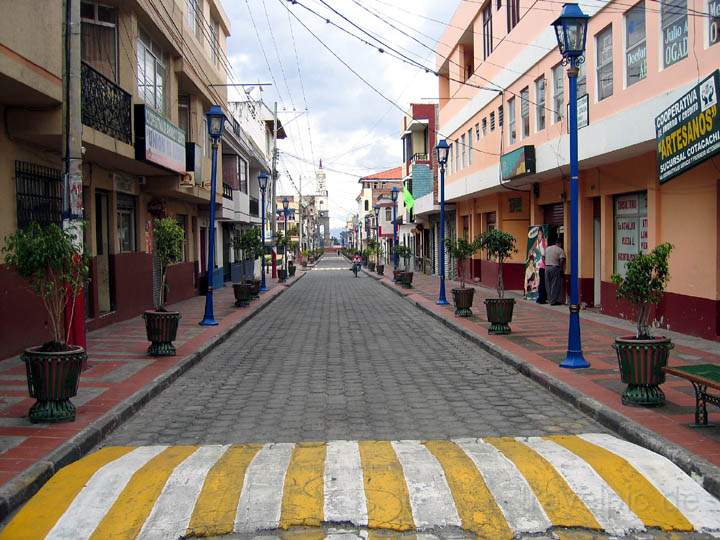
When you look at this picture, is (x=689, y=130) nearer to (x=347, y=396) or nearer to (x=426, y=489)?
(x=347, y=396)

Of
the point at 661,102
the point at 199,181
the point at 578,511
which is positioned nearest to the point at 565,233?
the point at 661,102

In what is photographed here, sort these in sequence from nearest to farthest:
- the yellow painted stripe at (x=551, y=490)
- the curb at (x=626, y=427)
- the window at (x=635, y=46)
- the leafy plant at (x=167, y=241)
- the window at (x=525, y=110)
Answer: the yellow painted stripe at (x=551, y=490) → the curb at (x=626, y=427) → the leafy plant at (x=167, y=241) → the window at (x=635, y=46) → the window at (x=525, y=110)

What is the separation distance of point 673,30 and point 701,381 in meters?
7.74

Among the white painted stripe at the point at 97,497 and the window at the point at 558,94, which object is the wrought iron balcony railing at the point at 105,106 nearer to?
the white painted stripe at the point at 97,497

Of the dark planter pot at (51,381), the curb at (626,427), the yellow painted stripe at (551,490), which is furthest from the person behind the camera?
the dark planter pot at (51,381)

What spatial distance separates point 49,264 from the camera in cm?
664

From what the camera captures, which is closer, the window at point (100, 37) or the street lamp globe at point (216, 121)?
the window at point (100, 37)

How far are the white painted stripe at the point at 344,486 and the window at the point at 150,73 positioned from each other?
12096mm

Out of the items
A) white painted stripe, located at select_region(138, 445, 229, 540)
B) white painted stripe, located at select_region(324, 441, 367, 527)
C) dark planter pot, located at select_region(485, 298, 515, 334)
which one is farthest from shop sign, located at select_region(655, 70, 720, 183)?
white painted stripe, located at select_region(138, 445, 229, 540)

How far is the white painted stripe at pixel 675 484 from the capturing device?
445 cm

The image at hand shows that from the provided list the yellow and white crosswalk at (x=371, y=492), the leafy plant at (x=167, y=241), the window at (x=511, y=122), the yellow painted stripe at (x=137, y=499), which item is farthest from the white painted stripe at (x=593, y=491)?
the window at (x=511, y=122)

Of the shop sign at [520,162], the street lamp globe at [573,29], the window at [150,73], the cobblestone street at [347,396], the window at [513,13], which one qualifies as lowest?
the cobblestone street at [347,396]

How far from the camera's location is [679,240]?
40.7 feet

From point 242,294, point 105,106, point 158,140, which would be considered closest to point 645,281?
point 105,106
